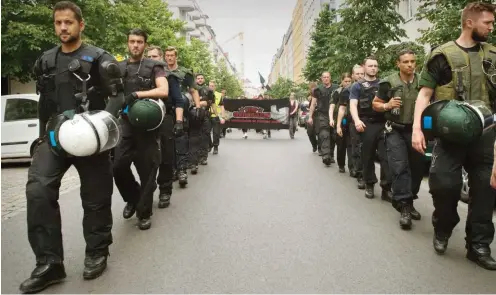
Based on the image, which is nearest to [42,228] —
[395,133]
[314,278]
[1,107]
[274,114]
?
[314,278]

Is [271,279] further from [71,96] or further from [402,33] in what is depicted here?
[402,33]

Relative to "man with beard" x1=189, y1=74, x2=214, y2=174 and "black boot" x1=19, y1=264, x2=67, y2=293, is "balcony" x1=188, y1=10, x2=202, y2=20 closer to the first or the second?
"man with beard" x1=189, y1=74, x2=214, y2=174

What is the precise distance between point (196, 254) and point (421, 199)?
4067mm

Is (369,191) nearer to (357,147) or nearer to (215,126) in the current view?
(357,147)

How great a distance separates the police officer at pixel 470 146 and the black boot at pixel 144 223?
2789 millimetres

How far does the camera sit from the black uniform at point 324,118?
11750mm

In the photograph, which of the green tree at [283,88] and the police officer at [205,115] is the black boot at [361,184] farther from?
the green tree at [283,88]

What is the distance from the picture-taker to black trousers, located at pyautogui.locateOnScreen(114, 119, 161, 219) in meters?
5.45

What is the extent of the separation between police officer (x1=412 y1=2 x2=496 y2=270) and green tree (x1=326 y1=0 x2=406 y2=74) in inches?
754

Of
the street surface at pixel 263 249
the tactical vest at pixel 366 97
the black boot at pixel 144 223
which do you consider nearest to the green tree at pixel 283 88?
the tactical vest at pixel 366 97

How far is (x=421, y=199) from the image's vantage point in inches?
291

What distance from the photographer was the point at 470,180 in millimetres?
4359

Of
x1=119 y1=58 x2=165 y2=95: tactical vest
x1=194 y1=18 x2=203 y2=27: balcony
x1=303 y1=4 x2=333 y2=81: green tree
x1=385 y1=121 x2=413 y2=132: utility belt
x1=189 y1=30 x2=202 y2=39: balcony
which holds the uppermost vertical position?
x1=194 y1=18 x2=203 y2=27: balcony

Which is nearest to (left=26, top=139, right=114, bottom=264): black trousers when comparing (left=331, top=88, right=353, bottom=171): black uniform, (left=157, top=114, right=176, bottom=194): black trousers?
(left=157, top=114, right=176, bottom=194): black trousers
